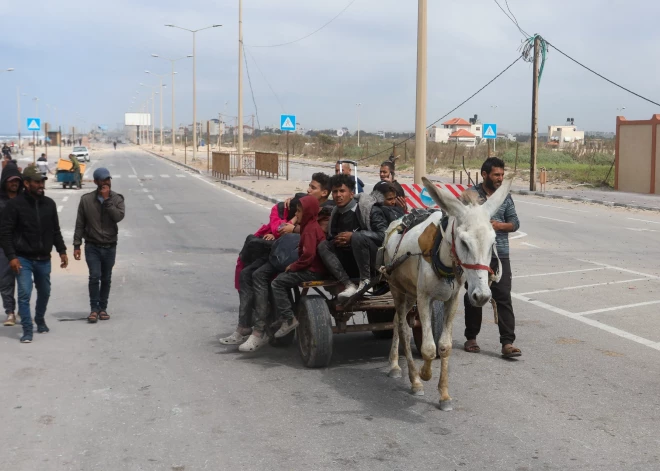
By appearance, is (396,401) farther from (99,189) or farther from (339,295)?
(99,189)

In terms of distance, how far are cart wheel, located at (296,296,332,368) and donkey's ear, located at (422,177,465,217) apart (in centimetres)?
199

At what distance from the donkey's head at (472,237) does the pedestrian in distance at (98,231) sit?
4953 millimetres

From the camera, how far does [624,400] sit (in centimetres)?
640

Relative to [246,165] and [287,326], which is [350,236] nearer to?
[287,326]

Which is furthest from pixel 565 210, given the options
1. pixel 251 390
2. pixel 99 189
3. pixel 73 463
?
pixel 73 463

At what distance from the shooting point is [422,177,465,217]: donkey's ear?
222 inches

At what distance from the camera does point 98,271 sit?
372 inches

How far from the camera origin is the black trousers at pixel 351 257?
7.23m

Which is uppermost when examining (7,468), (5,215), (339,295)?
(5,215)

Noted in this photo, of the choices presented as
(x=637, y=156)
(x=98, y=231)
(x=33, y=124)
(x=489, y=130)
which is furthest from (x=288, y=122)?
(x=98, y=231)

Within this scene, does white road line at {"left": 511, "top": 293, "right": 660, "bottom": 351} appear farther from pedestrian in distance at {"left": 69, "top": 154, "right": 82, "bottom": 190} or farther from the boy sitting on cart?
pedestrian in distance at {"left": 69, "top": 154, "right": 82, "bottom": 190}

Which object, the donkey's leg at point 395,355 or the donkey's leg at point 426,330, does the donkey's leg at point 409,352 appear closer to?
the donkey's leg at point 395,355

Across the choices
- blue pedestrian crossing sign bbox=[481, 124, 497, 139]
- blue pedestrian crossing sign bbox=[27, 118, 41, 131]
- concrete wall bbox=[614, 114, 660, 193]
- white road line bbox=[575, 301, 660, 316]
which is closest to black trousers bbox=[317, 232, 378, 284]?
white road line bbox=[575, 301, 660, 316]

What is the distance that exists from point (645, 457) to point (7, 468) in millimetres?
3993
